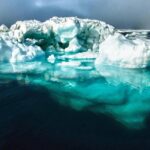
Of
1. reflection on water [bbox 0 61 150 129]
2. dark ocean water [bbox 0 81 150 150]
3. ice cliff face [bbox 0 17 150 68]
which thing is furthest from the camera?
ice cliff face [bbox 0 17 150 68]

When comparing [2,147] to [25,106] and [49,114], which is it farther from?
[25,106]

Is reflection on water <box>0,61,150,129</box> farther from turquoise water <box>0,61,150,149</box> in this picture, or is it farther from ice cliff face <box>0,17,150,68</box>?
ice cliff face <box>0,17,150,68</box>

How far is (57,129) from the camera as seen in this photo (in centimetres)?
426

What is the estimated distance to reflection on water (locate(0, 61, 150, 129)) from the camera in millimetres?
4980

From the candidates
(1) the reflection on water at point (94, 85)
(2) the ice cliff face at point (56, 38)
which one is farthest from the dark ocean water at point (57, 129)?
(2) the ice cliff face at point (56, 38)

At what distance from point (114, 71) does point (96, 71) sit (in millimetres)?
451

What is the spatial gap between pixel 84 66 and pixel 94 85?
2.29 m

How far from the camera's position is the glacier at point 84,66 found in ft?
17.6

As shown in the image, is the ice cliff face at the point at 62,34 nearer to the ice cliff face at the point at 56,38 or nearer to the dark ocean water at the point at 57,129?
the ice cliff face at the point at 56,38

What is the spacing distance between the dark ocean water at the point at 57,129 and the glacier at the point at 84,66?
25 centimetres

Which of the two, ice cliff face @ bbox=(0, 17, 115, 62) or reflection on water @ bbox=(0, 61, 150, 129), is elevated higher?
ice cliff face @ bbox=(0, 17, 115, 62)

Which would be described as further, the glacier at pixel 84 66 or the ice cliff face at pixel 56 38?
the ice cliff face at pixel 56 38

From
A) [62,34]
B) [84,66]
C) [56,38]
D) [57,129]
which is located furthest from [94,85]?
[56,38]

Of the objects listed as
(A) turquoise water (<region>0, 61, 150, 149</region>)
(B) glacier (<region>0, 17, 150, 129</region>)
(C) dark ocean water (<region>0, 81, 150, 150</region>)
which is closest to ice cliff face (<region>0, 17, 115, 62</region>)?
(B) glacier (<region>0, 17, 150, 129</region>)
